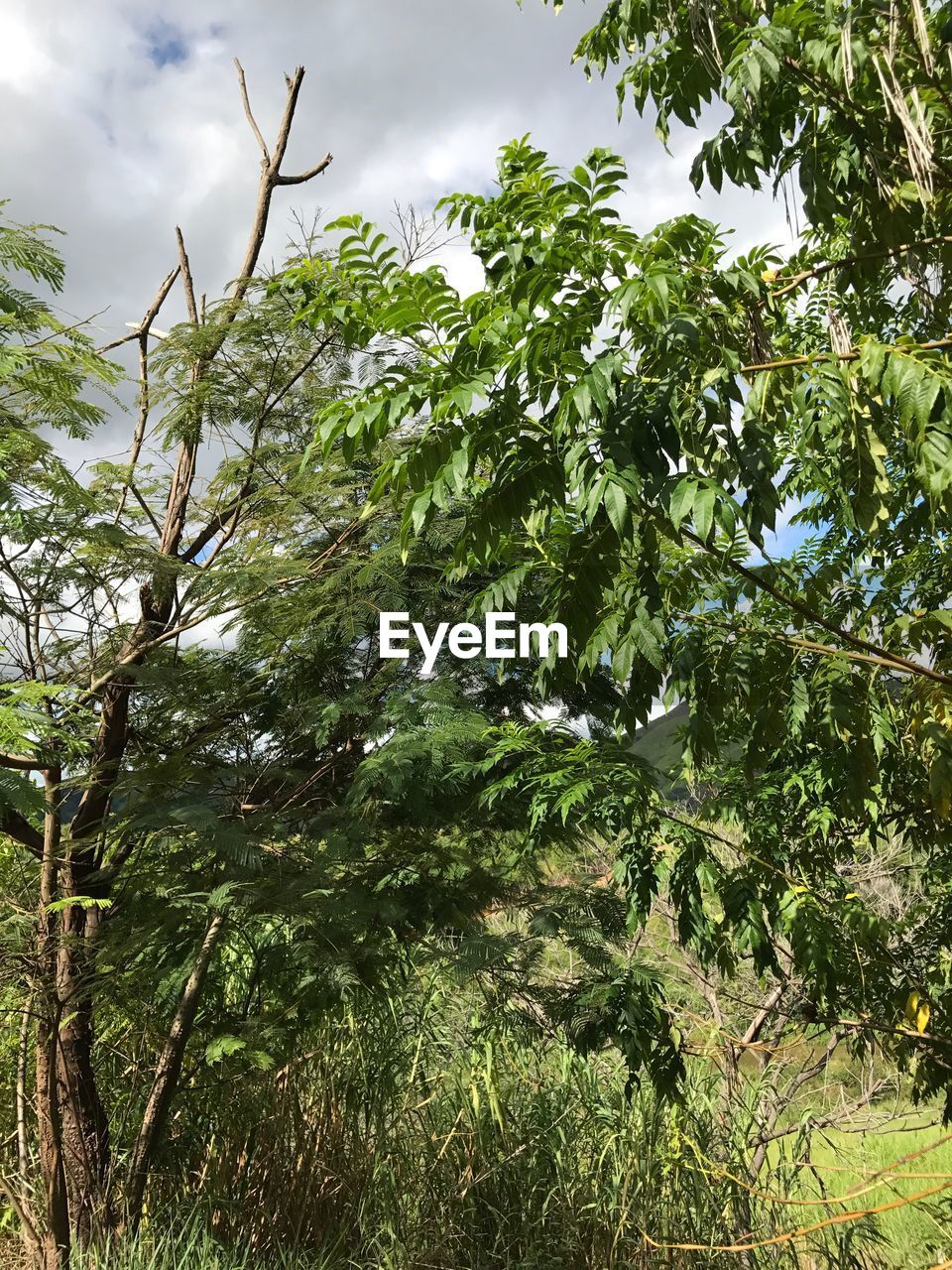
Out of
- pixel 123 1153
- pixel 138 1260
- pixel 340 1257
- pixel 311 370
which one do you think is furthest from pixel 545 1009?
pixel 311 370

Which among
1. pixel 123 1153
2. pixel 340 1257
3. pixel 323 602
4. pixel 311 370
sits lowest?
pixel 340 1257

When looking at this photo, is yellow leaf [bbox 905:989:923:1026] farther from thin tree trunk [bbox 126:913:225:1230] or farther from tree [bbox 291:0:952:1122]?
thin tree trunk [bbox 126:913:225:1230]

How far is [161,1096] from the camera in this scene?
4250 millimetres

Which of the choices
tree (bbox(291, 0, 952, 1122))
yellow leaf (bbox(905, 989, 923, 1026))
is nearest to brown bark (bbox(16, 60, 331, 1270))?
tree (bbox(291, 0, 952, 1122))

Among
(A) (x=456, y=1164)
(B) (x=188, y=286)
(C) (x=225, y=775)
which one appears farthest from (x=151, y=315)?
(A) (x=456, y=1164)

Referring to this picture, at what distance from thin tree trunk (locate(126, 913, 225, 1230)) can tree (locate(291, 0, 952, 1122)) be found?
7.22 feet

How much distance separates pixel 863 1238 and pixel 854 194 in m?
3.88

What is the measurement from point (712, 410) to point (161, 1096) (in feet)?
12.9

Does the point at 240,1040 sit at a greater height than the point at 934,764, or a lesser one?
lesser

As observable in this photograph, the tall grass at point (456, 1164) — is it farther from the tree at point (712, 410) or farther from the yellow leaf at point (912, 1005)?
the tree at point (712, 410)

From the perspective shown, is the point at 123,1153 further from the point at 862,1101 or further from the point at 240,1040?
the point at 862,1101

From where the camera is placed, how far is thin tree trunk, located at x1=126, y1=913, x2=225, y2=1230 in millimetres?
4164

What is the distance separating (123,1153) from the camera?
450 centimetres

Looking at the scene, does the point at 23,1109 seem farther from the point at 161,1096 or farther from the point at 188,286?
the point at 188,286
